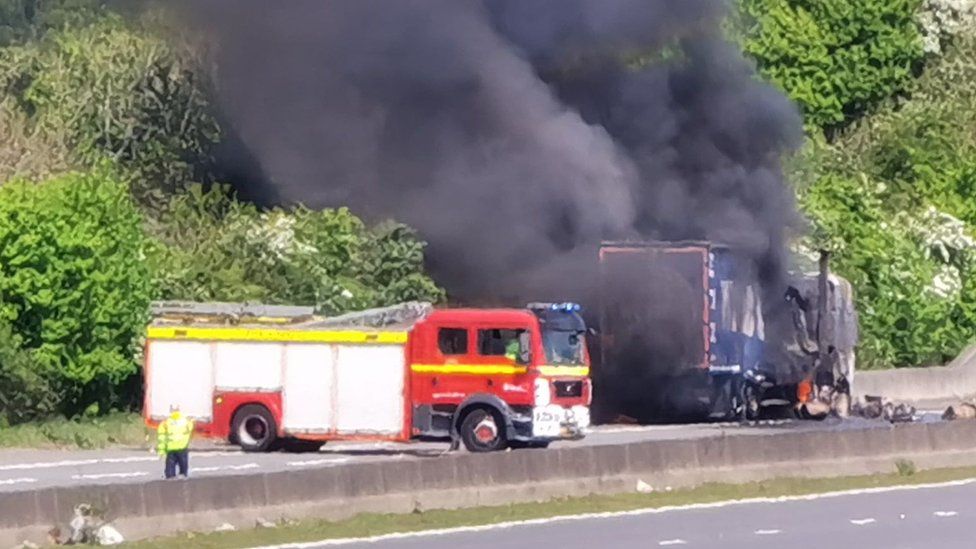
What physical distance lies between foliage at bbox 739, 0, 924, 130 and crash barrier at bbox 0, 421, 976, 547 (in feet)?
136

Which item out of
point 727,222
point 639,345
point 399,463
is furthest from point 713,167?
point 399,463

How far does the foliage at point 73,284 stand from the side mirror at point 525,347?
12.8 metres

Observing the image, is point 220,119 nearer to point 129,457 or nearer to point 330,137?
point 330,137

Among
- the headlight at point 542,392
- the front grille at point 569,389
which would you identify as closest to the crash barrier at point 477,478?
the headlight at point 542,392

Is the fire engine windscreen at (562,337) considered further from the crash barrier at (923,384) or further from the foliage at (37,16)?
the foliage at (37,16)

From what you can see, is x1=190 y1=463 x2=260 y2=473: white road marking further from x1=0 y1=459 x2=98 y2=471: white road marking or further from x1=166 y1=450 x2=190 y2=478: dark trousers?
x1=166 y1=450 x2=190 y2=478: dark trousers

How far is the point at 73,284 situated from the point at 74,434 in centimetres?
391

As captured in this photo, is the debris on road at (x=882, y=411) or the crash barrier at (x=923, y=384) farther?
the crash barrier at (x=923, y=384)

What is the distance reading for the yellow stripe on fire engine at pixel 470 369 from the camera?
122 feet

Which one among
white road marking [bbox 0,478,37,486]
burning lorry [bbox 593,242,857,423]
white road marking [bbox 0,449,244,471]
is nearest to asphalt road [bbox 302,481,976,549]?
white road marking [bbox 0,478,37,486]

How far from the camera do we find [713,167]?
162ft

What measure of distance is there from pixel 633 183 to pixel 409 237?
6721 millimetres

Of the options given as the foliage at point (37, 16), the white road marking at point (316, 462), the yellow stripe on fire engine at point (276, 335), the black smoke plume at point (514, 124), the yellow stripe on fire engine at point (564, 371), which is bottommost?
the white road marking at point (316, 462)

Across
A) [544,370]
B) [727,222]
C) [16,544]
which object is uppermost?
[727,222]
